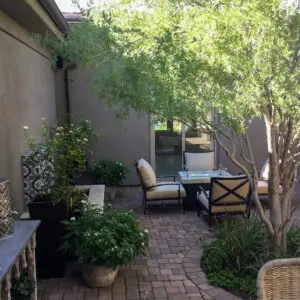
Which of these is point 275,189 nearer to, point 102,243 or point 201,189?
point 102,243

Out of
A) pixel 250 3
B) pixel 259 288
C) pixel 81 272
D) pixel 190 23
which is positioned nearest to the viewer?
pixel 259 288

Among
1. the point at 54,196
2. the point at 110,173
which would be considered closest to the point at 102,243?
the point at 54,196

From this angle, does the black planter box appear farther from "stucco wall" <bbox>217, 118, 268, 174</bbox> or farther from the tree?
"stucco wall" <bbox>217, 118, 268, 174</bbox>

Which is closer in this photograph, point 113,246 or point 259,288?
point 259,288

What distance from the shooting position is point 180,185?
680cm

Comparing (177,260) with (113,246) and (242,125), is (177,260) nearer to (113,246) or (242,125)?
(113,246)

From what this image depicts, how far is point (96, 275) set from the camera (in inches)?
151

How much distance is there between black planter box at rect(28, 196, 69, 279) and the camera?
4035mm

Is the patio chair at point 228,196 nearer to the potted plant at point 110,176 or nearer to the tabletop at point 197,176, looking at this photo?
the tabletop at point 197,176

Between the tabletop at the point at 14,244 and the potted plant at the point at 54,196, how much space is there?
0.94 meters

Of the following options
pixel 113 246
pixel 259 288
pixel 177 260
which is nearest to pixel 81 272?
pixel 113 246

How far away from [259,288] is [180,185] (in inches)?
187

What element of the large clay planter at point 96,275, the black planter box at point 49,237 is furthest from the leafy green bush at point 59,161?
the large clay planter at point 96,275

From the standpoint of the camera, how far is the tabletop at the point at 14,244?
7.59 feet
